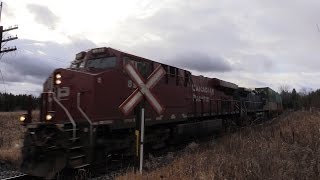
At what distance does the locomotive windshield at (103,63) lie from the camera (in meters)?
12.1

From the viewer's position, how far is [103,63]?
12.2 metres

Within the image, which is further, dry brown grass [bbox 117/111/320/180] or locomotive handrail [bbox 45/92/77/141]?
locomotive handrail [bbox 45/92/77/141]

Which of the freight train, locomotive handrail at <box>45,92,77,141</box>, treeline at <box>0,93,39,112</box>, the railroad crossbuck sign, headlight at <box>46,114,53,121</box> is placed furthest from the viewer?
treeline at <box>0,93,39,112</box>

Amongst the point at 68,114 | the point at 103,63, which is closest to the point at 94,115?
the point at 68,114

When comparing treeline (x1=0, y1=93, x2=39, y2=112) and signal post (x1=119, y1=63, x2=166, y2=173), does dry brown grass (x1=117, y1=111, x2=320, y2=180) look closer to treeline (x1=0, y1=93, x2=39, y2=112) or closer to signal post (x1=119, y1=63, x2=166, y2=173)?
Answer: signal post (x1=119, y1=63, x2=166, y2=173)

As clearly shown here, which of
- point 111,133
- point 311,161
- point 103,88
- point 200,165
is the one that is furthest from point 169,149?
point 311,161

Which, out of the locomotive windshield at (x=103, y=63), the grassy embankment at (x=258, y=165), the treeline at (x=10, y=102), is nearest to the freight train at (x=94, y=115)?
the locomotive windshield at (x=103, y=63)

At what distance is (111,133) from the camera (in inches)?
473

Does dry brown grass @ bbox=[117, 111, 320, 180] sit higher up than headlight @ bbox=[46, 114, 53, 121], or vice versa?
headlight @ bbox=[46, 114, 53, 121]

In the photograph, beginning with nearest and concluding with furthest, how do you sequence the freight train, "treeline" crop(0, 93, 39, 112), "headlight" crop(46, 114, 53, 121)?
the freight train < "headlight" crop(46, 114, 53, 121) < "treeline" crop(0, 93, 39, 112)

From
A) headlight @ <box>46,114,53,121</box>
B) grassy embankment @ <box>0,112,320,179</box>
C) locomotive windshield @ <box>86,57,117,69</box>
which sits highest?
locomotive windshield @ <box>86,57,117,69</box>

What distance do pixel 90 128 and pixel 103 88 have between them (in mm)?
1373

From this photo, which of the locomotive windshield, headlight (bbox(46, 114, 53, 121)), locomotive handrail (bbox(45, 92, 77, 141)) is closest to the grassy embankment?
locomotive handrail (bbox(45, 92, 77, 141))

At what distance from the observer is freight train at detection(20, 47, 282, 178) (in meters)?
10.0
